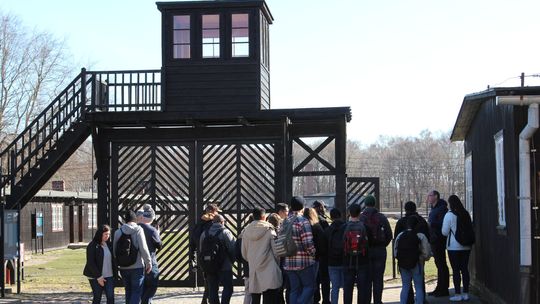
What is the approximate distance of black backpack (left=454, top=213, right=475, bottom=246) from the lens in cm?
1423

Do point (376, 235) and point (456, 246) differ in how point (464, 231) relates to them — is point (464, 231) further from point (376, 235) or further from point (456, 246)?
point (376, 235)

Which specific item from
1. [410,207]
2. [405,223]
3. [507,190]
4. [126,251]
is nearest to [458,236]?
[410,207]

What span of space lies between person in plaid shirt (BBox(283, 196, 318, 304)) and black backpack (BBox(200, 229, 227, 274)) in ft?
5.32

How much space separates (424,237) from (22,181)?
33.7 feet

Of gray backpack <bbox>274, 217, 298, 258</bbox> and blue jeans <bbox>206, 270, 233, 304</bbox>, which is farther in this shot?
blue jeans <bbox>206, 270, 233, 304</bbox>

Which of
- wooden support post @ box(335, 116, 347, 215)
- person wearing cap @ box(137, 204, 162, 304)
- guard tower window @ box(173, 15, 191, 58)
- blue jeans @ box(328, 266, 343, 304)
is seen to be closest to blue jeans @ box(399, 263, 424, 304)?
blue jeans @ box(328, 266, 343, 304)

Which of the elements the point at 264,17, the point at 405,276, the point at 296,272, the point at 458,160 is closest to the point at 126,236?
the point at 296,272

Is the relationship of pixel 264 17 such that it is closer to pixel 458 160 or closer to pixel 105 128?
pixel 105 128

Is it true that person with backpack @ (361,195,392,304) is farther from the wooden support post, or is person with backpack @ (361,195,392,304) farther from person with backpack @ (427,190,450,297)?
the wooden support post

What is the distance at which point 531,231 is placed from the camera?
11.0 meters

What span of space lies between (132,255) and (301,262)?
8.52 ft

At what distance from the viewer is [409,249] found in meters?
12.7

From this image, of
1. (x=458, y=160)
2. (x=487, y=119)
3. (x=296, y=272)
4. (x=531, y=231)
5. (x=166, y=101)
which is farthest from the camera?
(x=458, y=160)

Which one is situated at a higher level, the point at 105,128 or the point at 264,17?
the point at 264,17
